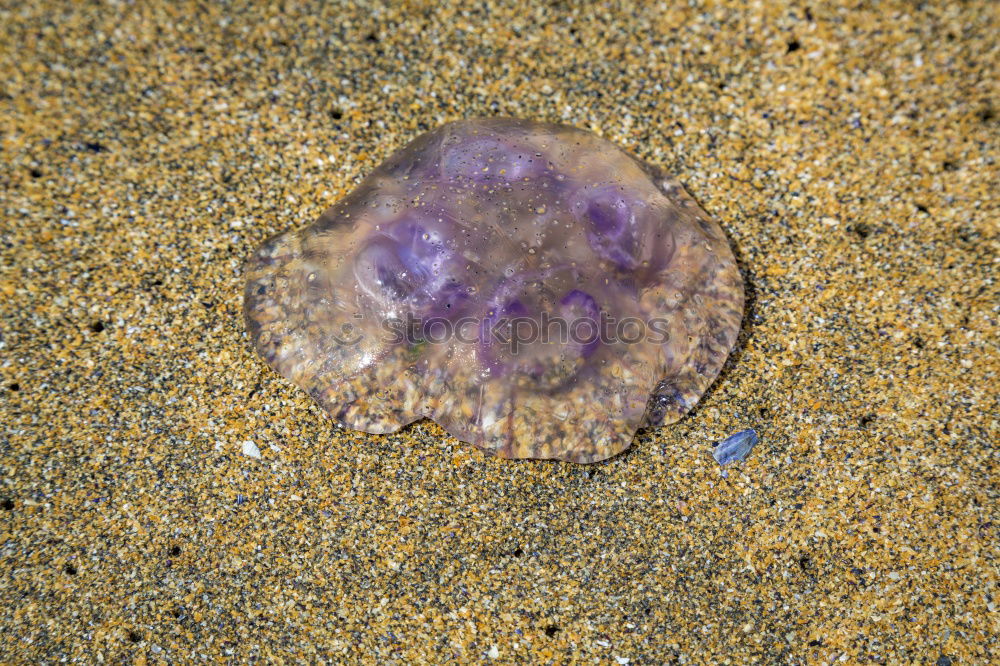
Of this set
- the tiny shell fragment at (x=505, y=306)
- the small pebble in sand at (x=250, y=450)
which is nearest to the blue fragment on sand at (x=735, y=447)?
the tiny shell fragment at (x=505, y=306)

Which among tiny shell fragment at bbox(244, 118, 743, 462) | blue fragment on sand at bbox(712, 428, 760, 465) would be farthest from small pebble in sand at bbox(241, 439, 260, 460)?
blue fragment on sand at bbox(712, 428, 760, 465)

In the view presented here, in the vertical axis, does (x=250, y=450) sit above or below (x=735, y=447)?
below

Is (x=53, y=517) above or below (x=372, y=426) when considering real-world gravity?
below

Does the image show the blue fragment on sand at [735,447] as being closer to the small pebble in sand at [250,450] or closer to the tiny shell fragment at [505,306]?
the tiny shell fragment at [505,306]

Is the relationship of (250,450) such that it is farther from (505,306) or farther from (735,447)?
(735,447)

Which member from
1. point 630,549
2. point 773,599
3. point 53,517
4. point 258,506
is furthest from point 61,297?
point 773,599

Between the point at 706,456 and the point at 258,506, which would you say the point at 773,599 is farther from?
the point at 258,506

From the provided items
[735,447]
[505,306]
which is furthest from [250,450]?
[735,447]

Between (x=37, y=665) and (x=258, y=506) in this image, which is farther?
(x=258, y=506)
